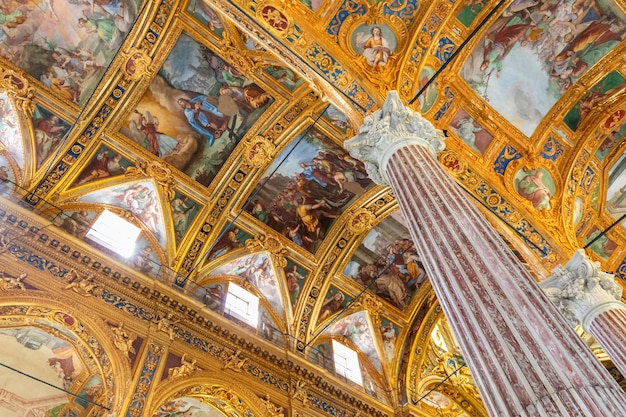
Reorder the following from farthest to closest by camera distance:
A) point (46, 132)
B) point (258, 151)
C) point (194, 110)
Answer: point (258, 151) < point (194, 110) < point (46, 132)

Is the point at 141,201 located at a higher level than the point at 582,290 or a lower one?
higher

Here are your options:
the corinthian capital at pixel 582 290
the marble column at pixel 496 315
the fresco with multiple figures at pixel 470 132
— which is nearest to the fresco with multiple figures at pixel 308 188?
the fresco with multiple figures at pixel 470 132

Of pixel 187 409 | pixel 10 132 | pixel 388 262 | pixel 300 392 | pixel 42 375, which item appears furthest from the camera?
pixel 388 262

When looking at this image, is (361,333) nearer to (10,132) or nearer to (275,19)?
(275,19)

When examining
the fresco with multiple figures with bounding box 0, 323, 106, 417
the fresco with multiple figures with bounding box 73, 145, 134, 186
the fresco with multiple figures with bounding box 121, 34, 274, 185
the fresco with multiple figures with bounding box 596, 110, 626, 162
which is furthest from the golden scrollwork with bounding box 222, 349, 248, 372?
the fresco with multiple figures with bounding box 596, 110, 626, 162

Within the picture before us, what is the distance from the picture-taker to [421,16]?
10.2 metres

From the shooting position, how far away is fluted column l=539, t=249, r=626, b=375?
8.84 metres

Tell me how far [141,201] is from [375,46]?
6.79 metres

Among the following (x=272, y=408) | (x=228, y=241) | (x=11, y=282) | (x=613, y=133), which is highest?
(x=613, y=133)

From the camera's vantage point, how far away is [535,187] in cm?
1250

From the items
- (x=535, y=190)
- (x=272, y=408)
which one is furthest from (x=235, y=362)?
(x=535, y=190)

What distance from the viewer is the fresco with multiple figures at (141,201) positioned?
38.2ft

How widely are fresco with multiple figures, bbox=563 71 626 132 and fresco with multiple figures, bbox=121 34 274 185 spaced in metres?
7.98

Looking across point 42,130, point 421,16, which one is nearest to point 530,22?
point 421,16
